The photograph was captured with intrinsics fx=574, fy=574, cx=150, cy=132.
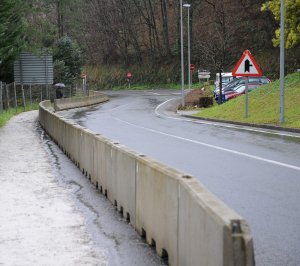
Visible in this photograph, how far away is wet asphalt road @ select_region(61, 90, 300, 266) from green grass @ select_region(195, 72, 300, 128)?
2174mm

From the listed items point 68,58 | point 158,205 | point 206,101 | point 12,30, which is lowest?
point 206,101

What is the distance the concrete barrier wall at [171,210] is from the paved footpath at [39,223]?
673 millimetres

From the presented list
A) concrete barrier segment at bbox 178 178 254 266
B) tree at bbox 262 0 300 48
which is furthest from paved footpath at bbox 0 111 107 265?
tree at bbox 262 0 300 48

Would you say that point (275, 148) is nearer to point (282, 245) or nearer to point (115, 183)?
point (115, 183)

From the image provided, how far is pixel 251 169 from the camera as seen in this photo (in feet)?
37.4

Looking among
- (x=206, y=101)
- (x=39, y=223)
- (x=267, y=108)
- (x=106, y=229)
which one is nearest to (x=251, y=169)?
(x=106, y=229)

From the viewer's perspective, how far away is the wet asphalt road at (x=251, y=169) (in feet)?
21.6

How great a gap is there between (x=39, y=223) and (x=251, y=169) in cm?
512

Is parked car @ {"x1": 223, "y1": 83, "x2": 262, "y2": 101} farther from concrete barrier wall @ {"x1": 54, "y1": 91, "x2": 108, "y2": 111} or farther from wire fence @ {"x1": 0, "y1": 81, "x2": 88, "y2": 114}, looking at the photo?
wire fence @ {"x1": 0, "y1": 81, "x2": 88, "y2": 114}

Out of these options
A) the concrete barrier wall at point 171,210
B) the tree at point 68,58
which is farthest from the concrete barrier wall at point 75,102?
the concrete barrier wall at point 171,210

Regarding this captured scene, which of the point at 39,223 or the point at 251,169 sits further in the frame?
the point at 251,169

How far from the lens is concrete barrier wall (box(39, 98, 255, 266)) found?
3686mm

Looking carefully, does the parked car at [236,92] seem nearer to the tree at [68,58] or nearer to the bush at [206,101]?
the bush at [206,101]

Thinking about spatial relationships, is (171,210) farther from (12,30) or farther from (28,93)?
(28,93)
